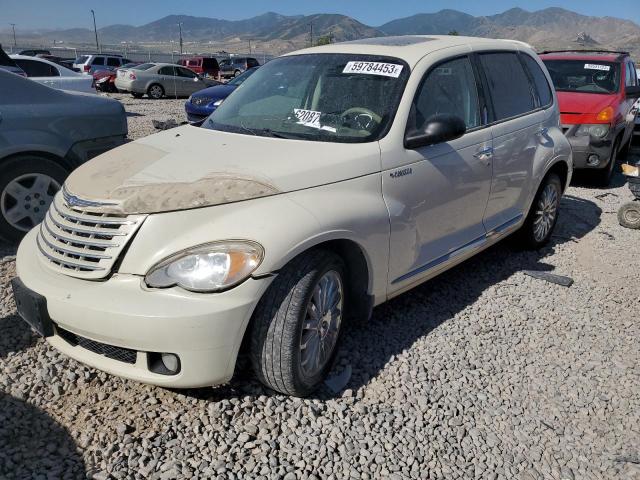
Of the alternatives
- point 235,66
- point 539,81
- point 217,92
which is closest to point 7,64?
point 217,92

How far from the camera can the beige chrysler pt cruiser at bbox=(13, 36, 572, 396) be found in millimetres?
2500

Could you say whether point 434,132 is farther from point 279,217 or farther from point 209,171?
point 209,171

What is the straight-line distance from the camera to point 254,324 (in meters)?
2.67

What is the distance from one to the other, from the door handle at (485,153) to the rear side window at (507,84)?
342 mm

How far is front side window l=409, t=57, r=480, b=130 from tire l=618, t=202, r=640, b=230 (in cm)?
347

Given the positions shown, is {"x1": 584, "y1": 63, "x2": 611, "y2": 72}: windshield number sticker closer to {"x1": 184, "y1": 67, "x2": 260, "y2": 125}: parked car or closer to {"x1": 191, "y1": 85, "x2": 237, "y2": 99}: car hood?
→ {"x1": 184, "y1": 67, "x2": 260, "y2": 125}: parked car

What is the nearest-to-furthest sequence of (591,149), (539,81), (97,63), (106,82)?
1. (539,81)
2. (591,149)
3. (106,82)
4. (97,63)

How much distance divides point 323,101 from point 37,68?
11031 millimetres

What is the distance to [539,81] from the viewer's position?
5.11 m

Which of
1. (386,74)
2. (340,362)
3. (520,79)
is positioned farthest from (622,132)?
(340,362)

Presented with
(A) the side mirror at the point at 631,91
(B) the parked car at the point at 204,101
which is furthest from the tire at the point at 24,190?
(A) the side mirror at the point at 631,91

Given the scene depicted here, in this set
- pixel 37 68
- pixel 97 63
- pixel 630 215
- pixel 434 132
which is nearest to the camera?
pixel 434 132

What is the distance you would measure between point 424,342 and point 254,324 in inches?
56.6

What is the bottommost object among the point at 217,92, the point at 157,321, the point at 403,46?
the point at 157,321
